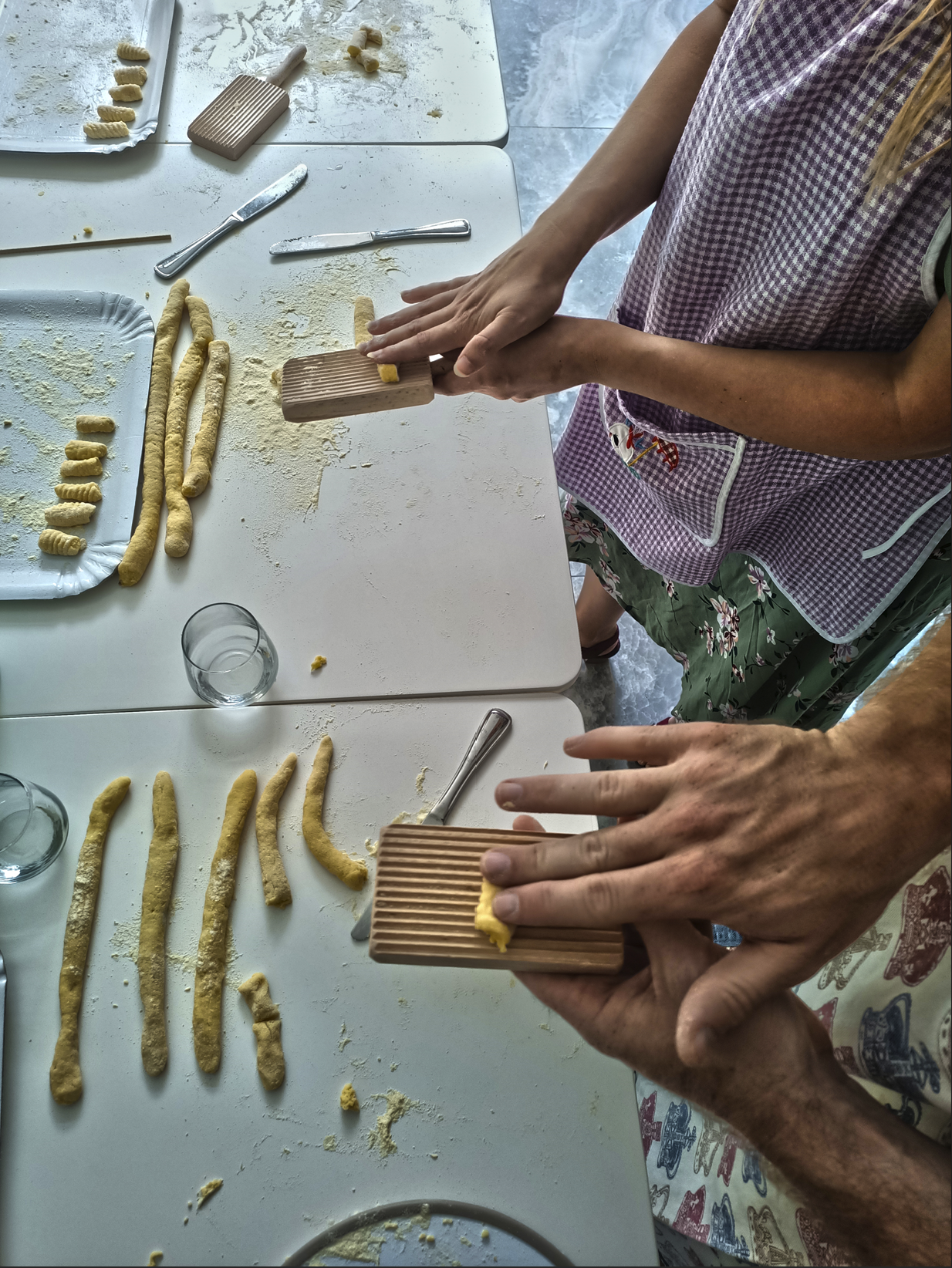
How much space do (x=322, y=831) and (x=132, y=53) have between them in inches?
59.0

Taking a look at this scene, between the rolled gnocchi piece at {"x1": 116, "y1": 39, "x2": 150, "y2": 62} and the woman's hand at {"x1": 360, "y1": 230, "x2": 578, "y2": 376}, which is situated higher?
the rolled gnocchi piece at {"x1": 116, "y1": 39, "x2": 150, "y2": 62}

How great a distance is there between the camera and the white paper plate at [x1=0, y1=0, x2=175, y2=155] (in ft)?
5.02

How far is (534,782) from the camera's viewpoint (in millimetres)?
782

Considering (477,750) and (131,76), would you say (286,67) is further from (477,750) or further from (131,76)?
(477,750)

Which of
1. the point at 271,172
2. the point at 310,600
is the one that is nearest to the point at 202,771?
the point at 310,600

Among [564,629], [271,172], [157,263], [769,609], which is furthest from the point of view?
[271,172]

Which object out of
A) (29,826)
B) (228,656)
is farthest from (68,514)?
(29,826)

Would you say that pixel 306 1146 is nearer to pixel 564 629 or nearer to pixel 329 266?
pixel 564 629

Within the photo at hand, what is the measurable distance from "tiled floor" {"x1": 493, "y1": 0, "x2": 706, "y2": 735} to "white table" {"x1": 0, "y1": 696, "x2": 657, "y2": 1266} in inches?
67.7

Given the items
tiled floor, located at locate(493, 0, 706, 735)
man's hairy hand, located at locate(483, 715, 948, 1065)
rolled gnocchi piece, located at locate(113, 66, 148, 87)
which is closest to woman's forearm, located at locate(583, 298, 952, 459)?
man's hairy hand, located at locate(483, 715, 948, 1065)

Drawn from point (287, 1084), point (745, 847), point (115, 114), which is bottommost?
point (287, 1084)

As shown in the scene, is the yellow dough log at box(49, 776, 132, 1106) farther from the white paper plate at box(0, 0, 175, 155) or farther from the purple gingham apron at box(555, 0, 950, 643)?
the white paper plate at box(0, 0, 175, 155)

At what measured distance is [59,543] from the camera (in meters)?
1.15

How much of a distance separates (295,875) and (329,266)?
98 centimetres
